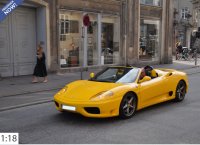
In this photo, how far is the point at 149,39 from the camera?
78.7ft

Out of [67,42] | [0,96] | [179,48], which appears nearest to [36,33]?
[67,42]

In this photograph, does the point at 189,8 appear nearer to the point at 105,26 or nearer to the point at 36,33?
the point at 105,26

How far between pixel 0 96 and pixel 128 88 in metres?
5.09

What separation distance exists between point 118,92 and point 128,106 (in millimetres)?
487

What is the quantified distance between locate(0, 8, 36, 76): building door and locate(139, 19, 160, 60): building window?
371 inches

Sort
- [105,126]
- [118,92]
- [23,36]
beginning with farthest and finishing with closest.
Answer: [23,36] < [118,92] < [105,126]

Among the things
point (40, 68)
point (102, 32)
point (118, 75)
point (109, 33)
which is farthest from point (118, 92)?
→ point (109, 33)

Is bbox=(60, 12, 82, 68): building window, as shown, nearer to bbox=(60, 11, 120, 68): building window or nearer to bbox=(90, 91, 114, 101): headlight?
bbox=(60, 11, 120, 68): building window

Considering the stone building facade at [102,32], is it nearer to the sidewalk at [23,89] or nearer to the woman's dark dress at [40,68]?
the sidewalk at [23,89]

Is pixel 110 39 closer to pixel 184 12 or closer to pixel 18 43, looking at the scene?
pixel 18 43

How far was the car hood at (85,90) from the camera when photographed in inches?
271

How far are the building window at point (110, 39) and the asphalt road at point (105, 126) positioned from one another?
477 inches

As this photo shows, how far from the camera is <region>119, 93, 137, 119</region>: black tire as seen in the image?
7041 mm

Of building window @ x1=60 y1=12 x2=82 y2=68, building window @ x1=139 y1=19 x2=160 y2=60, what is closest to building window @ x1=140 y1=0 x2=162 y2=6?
building window @ x1=139 y1=19 x2=160 y2=60
